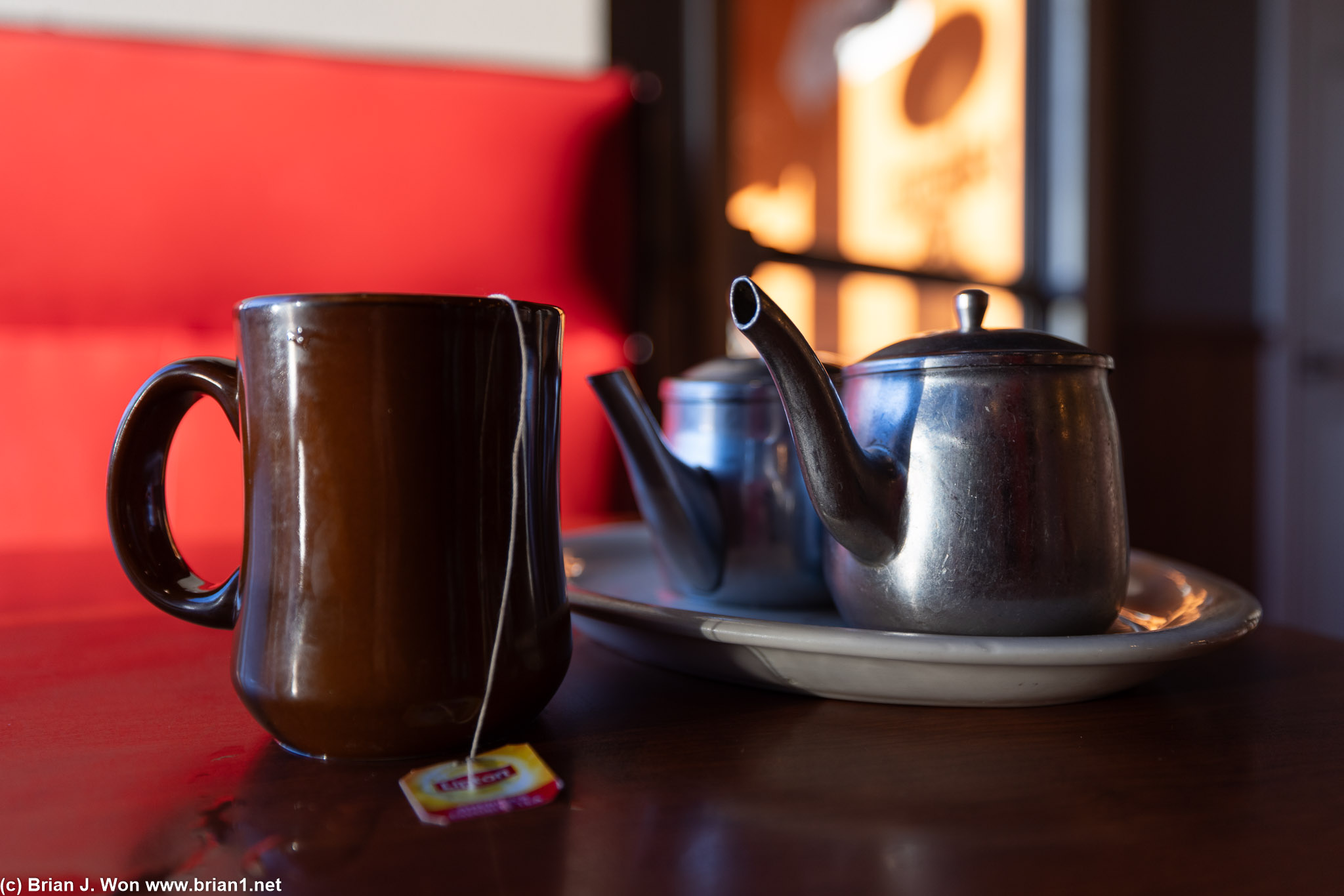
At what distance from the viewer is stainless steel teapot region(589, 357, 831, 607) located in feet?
1.51

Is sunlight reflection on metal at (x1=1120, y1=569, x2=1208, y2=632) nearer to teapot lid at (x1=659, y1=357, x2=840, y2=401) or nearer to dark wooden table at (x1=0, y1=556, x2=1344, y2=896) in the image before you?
dark wooden table at (x1=0, y1=556, x2=1344, y2=896)

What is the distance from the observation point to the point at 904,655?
32 centimetres

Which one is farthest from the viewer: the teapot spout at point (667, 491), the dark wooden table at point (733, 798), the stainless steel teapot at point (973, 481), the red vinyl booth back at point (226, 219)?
the red vinyl booth back at point (226, 219)

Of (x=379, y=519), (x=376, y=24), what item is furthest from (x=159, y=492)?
(x=376, y=24)

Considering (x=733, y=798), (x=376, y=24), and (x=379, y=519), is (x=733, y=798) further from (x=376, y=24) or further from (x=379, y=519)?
(x=376, y=24)

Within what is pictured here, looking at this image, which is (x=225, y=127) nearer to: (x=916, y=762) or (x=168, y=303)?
(x=168, y=303)

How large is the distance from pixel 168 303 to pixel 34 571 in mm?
506

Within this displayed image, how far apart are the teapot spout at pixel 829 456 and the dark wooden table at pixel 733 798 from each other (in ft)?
0.23

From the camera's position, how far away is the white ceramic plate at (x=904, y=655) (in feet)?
1.05

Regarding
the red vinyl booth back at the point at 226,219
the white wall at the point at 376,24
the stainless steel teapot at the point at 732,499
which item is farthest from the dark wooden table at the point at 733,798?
the white wall at the point at 376,24

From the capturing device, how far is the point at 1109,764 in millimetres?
289

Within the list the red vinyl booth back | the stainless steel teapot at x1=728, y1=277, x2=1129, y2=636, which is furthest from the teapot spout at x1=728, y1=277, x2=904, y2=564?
the red vinyl booth back

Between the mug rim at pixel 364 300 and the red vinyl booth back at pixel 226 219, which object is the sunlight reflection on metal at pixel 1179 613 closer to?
the mug rim at pixel 364 300

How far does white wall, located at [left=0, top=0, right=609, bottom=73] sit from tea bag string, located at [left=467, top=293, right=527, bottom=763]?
1.05m
